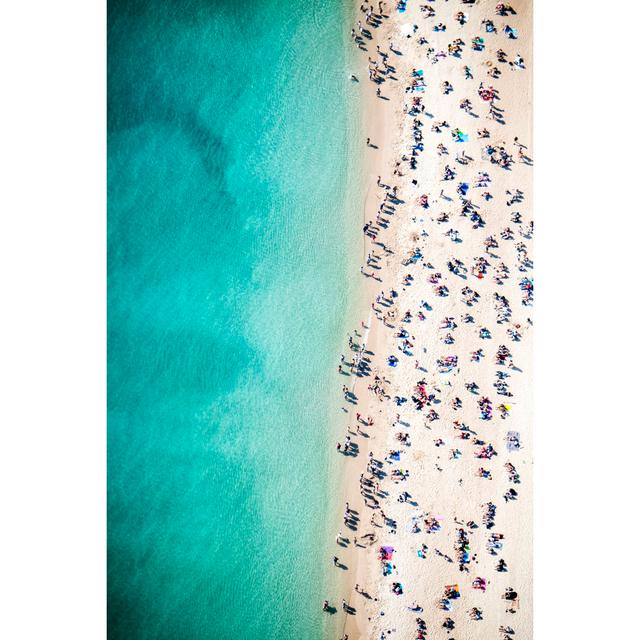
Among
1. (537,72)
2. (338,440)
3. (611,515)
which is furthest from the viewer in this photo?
(338,440)

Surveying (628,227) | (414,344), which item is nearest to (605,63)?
(628,227)

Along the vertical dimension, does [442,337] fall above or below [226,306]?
below

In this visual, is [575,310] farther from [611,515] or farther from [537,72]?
[537,72]
